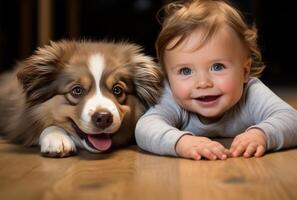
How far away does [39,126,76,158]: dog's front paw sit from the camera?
1.43 metres

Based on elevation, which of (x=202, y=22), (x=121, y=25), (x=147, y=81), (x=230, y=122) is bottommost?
(x=121, y=25)

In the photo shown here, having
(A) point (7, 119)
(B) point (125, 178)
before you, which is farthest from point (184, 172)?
(A) point (7, 119)

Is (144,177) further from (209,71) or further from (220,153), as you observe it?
(209,71)

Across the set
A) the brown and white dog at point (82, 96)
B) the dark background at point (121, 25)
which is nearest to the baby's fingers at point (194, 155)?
the brown and white dog at point (82, 96)

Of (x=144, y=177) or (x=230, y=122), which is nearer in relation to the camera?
(x=144, y=177)

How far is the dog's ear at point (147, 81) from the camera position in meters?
1.62

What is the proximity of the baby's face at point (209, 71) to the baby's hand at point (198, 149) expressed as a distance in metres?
0.22

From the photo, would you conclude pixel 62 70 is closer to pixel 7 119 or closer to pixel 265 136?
pixel 7 119

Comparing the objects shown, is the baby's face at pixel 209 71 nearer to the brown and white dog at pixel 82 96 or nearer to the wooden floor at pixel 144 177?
the brown and white dog at pixel 82 96

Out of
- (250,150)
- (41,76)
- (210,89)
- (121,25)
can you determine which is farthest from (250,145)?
(121,25)

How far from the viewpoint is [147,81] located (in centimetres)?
162

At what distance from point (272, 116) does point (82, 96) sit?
0.53 metres

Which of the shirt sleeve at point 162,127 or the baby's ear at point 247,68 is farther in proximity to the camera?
the baby's ear at point 247,68

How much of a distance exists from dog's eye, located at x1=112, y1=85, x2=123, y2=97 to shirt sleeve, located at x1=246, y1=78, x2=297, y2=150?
0.39 m
